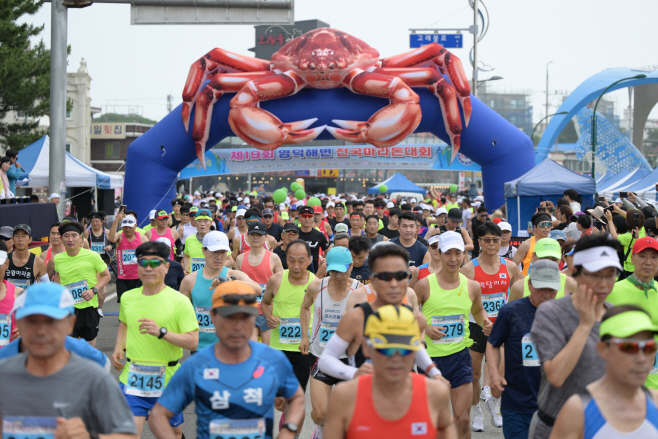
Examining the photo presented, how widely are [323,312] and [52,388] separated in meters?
3.11

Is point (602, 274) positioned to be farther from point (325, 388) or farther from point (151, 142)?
point (151, 142)

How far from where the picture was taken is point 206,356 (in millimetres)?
3188

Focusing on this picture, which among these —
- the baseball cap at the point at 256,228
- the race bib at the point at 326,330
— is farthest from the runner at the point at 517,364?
the baseball cap at the point at 256,228

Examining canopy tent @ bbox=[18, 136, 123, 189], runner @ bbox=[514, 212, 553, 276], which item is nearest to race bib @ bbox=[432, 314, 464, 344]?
runner @ bbox=[514, 212, 553, 276]

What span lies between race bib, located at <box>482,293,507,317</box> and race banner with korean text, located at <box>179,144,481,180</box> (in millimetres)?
15378

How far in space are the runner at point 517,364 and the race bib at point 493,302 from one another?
1823mm

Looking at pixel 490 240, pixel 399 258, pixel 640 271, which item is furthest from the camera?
pixel 490 240

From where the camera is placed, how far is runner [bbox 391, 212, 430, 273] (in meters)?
8.34

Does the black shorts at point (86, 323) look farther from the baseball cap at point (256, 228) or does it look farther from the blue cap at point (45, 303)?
the blue cap at point (45, 303)

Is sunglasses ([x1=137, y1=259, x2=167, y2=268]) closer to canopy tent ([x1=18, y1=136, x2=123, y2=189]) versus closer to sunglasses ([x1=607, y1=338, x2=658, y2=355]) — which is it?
sunglasses ([x1=607, y1=338, x2=658, y2=355])

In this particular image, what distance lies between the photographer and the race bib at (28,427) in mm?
2639

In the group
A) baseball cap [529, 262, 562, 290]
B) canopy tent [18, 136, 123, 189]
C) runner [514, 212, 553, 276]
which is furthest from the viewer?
canopy tent [18, 136, 123, 189]

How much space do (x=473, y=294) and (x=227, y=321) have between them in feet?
9.88

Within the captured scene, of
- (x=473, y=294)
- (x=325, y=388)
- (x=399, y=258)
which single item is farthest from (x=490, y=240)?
(x=399, y=258)
